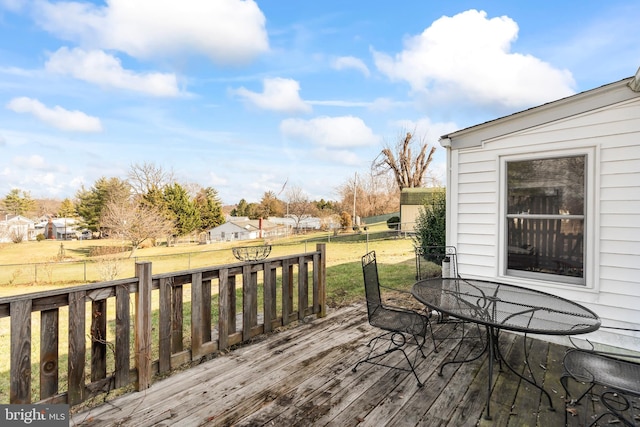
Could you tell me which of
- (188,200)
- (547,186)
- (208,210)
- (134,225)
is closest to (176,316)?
(547,186)

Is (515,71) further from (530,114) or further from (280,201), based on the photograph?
(280,201)

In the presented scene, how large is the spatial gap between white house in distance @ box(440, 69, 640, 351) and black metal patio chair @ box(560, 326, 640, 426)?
1258 mm

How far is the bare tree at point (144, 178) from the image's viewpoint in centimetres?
2414

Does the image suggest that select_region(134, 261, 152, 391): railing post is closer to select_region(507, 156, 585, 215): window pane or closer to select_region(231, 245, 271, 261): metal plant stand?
select_region(507, 156, 585, 215): window pane

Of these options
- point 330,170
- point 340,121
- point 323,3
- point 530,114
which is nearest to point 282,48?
point 323,3

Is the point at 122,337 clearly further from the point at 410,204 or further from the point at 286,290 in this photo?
the point at 410,204

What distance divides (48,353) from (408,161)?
2350 cm

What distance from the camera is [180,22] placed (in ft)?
20.9

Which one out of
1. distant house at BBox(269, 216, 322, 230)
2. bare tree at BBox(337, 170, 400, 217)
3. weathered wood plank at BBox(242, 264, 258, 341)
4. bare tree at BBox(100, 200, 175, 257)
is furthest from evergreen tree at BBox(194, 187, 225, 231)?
weathered wood plank at BBox(242, 264, 258, 341)

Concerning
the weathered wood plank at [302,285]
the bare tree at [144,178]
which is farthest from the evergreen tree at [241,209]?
the weathered wood plank at [302,285]

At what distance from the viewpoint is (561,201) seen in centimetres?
327

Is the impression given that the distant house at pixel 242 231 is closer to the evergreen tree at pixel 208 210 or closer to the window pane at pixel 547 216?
the evergreen tree at pixel 208 210

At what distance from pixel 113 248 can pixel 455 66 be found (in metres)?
18.5

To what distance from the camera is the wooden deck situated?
6.20 ft
